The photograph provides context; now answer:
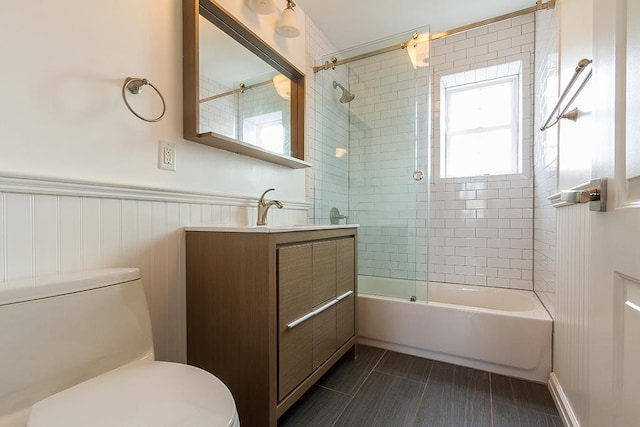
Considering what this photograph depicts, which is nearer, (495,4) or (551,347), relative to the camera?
(551,347)

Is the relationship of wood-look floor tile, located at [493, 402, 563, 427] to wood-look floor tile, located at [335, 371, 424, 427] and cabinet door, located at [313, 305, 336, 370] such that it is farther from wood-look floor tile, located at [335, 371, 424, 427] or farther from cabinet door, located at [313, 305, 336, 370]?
cabinet door, located at [313, 305, 336, 370]

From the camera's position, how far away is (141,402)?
699 millimetres

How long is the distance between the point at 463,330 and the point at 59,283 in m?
1.95

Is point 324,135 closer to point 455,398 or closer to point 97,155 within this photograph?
point 97,155

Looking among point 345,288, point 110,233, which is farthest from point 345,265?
point 110,233

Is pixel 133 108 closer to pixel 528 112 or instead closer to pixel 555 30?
pixel 555 30

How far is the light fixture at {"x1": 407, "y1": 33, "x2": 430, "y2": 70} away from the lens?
2.15 m

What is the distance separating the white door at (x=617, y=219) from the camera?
58 cm

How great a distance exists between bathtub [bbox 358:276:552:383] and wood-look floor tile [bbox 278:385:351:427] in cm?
64

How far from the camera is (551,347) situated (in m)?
1.57

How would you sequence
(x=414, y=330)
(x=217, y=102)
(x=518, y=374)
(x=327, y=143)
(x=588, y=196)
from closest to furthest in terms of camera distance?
(x=588, y=196) < (x=217, y=102) < (x=518, y=374) < (x=414, y=330) < (x=327, y=143)

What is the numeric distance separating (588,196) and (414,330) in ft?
4.62

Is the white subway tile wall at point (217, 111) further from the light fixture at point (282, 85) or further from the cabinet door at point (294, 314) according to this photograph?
the cabinet door at point (294, 314)

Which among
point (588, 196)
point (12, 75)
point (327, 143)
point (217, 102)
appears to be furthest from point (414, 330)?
point (12, 75)
